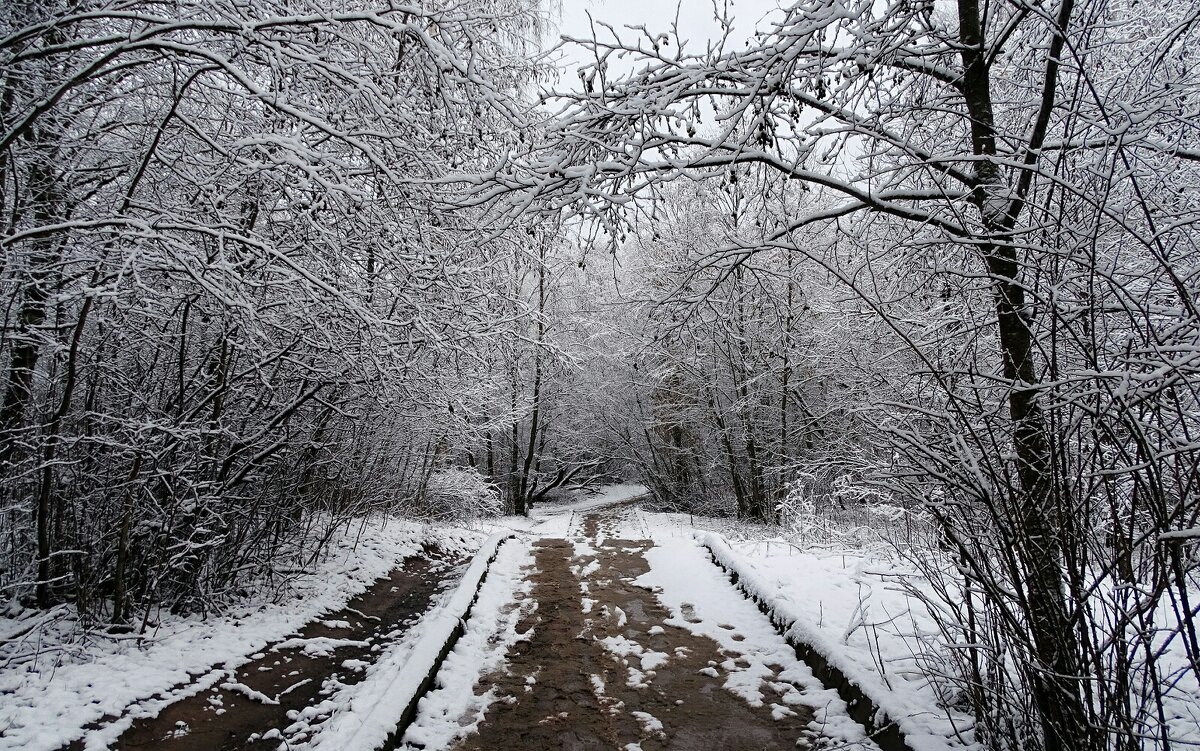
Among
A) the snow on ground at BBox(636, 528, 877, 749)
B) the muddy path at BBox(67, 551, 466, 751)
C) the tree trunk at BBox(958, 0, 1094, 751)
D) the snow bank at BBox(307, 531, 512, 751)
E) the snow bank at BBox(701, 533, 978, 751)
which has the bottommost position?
the muddy path at BBox(67, 551, 466, 751)

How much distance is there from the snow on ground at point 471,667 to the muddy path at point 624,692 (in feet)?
0.42

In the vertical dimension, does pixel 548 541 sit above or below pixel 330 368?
below

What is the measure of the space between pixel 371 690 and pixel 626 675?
6.20 ft

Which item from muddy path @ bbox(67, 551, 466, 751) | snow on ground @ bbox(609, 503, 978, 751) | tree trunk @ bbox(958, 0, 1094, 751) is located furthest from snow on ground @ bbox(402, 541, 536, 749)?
tree trunk @ bbox(958, 0, 1094, 751)

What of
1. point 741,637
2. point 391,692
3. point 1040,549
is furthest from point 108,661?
point 1040,549

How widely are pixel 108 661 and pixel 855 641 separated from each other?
550cm

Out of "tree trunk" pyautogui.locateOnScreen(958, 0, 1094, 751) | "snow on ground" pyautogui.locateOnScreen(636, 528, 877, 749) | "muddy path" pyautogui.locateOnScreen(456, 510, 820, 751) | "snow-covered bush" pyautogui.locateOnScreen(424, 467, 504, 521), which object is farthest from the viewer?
"snow-covered bush" pyautogui.locateOnScreen(424, 467, 504, 521)

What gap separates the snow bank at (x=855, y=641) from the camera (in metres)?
3.19

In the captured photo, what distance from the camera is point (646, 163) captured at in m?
3.72

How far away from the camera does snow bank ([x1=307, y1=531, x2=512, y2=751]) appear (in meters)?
3.22

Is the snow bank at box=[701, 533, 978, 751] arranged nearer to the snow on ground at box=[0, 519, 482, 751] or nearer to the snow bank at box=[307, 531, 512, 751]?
the snow bank at box=[307, 531, 512, 751]

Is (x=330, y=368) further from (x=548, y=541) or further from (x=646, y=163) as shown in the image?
(x=548, y=541)

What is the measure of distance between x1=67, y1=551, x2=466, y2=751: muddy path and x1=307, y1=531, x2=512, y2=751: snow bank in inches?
9.5

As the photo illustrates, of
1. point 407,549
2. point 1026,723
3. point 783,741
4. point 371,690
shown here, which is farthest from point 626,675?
point 407,549
